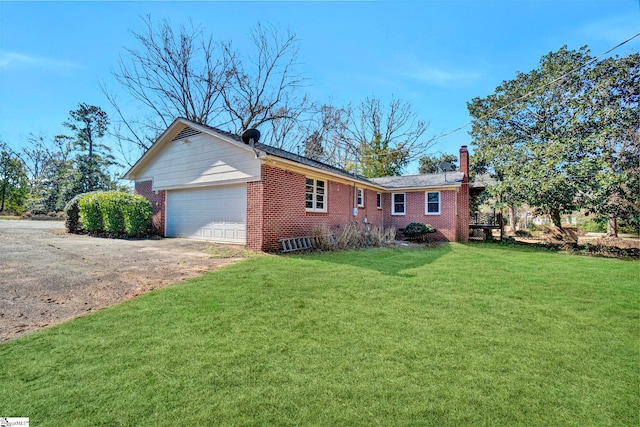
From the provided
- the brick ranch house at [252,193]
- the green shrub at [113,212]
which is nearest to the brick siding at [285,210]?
the brick ranch house at [252,193]

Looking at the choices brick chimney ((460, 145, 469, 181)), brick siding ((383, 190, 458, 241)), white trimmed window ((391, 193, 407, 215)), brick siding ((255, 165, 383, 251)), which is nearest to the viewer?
brick siding ((255, 165, 383, 251))

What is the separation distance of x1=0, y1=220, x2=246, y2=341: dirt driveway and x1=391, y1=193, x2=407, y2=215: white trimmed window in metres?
11.3

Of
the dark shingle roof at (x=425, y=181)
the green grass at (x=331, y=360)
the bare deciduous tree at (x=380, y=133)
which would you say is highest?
the bare deciduous tree at (x=380, y=133)

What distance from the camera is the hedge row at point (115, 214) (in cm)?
1184

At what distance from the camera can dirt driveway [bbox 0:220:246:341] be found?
3.91 metres

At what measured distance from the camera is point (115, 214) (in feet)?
38.9

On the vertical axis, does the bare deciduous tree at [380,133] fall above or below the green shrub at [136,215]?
above

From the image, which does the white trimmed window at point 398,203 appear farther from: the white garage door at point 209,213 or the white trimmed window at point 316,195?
the white garage door at point 209,213

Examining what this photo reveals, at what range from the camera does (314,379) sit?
2559mm

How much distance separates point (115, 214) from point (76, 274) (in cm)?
743

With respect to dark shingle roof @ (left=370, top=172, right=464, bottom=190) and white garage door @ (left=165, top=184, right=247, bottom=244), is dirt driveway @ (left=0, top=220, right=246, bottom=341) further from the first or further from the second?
dark shingle roof @ (left=370, top=172, right=464, bottom=190)

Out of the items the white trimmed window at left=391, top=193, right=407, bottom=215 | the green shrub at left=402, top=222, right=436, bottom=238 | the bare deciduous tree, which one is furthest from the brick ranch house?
the bare deciduous tree

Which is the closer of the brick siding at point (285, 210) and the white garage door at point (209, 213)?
the brick siding at point (285, 210)

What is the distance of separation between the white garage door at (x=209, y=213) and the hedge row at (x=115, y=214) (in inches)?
42.8
